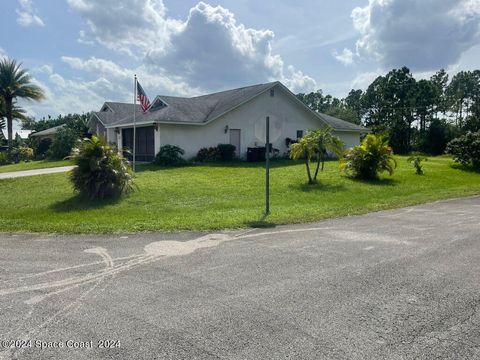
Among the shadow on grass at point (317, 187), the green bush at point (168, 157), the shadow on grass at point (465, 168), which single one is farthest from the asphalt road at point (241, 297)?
the shadow on grass at point (465, 168)

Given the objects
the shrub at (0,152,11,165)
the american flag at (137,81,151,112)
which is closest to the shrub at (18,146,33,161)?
the shrub at (0,152,11,165)

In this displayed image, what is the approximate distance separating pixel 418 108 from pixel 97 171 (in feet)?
177

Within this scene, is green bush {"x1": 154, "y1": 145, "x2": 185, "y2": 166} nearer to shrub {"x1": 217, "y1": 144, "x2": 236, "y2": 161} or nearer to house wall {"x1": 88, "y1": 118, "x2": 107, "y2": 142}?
shrub {"x1": 217, "y1": 144, "x2": 236, "y2": 161}

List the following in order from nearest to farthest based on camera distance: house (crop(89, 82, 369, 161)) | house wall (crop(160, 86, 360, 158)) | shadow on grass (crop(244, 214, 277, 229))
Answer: shadow on grass (crop(244, 214, 277, 229))
house (crop(89, 82, 369, 161))
house wall (crop(160, 86, 360, 158))

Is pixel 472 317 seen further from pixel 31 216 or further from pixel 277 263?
pixel 31 216

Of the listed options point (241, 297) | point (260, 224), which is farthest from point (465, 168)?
point (241, 297)

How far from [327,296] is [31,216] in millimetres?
8081

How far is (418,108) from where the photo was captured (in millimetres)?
55812

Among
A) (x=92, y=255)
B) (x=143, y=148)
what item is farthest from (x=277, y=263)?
(x=143, y=148)

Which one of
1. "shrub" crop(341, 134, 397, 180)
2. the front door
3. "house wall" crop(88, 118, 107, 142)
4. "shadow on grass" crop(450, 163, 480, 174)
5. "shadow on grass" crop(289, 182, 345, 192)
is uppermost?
"house wall" crop(88, 118, 107, 142)

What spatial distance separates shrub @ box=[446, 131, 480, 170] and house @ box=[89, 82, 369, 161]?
8221 mm

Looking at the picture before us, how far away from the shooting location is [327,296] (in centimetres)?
436

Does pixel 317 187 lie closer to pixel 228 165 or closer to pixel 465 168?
pixel 228 165

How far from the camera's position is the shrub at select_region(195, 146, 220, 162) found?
23.3m
